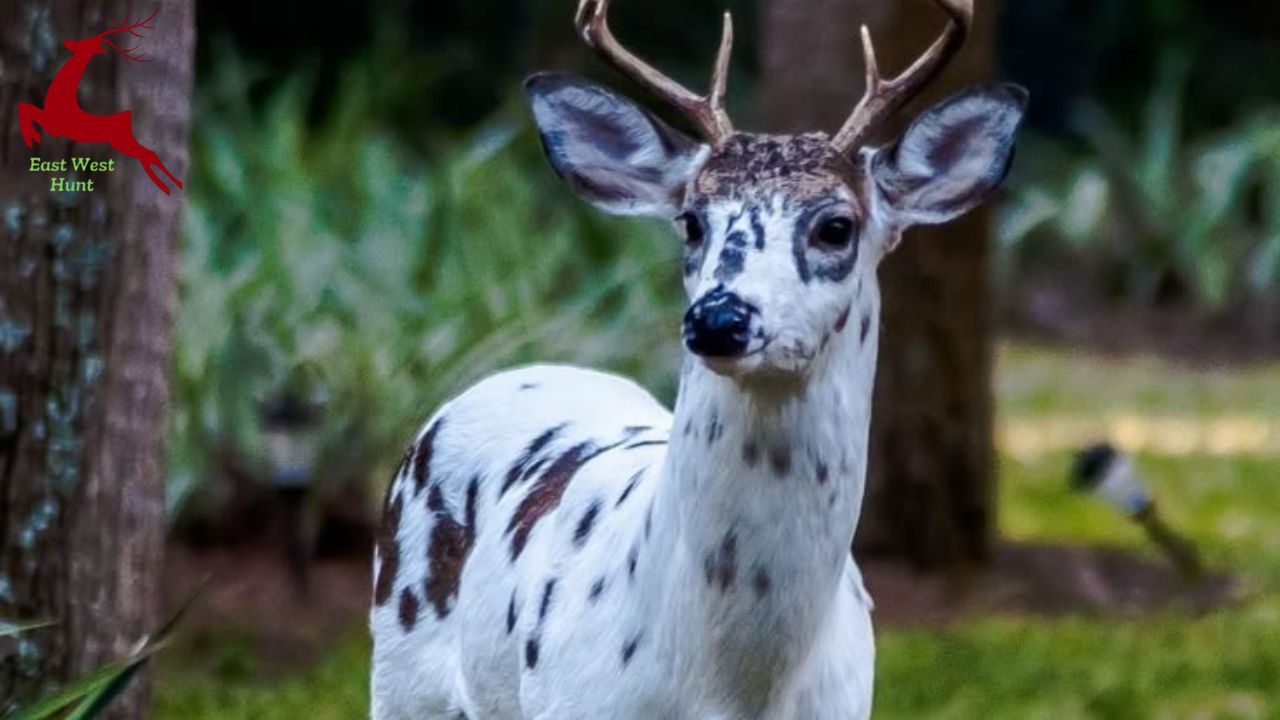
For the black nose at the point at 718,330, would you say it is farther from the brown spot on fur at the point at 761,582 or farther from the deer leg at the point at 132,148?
the deer leg at the point at 132,148

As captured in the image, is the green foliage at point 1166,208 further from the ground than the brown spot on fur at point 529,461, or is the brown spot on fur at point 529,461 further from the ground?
the brown spot on fur at point 529,461

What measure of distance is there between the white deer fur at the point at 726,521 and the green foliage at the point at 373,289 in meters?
3.52

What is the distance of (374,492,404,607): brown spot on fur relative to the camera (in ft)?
17.3

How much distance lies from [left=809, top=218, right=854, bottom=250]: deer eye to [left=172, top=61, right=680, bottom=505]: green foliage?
14.0ft

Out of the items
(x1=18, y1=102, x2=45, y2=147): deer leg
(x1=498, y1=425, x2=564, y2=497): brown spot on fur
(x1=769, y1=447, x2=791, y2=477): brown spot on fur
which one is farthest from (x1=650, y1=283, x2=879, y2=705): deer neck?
(x1=18, y1=102, x2=45, y2=147): deer leg

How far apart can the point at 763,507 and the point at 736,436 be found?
118mm

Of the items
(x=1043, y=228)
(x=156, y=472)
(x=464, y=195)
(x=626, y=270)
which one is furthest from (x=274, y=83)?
(x=156, y=472)

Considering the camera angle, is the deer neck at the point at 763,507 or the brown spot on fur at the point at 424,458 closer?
the deer neck at the point at 763,507

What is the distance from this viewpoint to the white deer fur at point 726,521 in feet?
13.5

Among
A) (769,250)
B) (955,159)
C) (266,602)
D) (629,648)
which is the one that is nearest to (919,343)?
(266,602)

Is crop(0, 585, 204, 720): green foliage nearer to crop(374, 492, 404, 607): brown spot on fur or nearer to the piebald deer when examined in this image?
the piebald deer

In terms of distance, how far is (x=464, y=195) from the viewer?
10312 mm

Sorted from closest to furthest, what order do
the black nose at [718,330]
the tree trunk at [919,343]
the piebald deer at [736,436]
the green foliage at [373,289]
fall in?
the black nose at [718,330] < the piebald deer at [736,436] < the green foliage at [373,289] < the tree trunk at [919,343]

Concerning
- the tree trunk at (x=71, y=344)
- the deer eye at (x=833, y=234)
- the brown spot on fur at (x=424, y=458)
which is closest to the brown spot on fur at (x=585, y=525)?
the brown spot on fur at (x=424, y=458)
